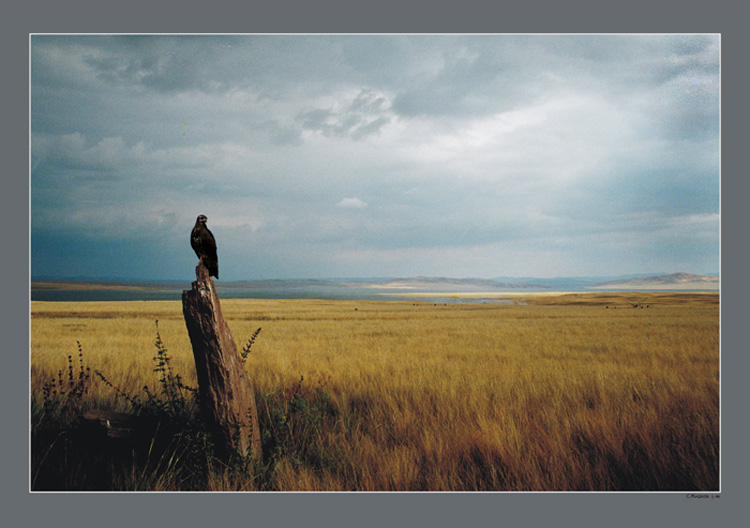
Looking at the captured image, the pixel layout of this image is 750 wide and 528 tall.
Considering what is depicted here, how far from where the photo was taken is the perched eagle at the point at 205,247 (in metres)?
3.46

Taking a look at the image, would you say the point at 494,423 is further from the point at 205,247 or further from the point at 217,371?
the point at 205,247

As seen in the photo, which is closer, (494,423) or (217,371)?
(217,371)

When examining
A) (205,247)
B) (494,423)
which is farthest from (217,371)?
(494,423)

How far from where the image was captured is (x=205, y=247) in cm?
353

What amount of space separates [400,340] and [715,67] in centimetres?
916

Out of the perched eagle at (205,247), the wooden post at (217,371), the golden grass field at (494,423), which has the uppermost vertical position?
the perched eagle at (205,247)

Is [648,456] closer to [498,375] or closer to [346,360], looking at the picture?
[498,375]

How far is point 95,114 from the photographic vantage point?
541 cm

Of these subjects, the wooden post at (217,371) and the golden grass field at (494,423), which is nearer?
the wooden post at (217,371)

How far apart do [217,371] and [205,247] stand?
1.08 m

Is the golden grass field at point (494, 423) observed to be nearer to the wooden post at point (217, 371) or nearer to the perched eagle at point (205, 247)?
the wooden post at point (217, 371)

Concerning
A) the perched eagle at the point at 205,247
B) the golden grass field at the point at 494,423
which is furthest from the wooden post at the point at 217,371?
the golden grass field at the point at 494,423

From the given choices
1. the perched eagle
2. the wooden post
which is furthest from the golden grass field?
the perched eagle

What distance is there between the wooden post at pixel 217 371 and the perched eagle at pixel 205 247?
0.12m
